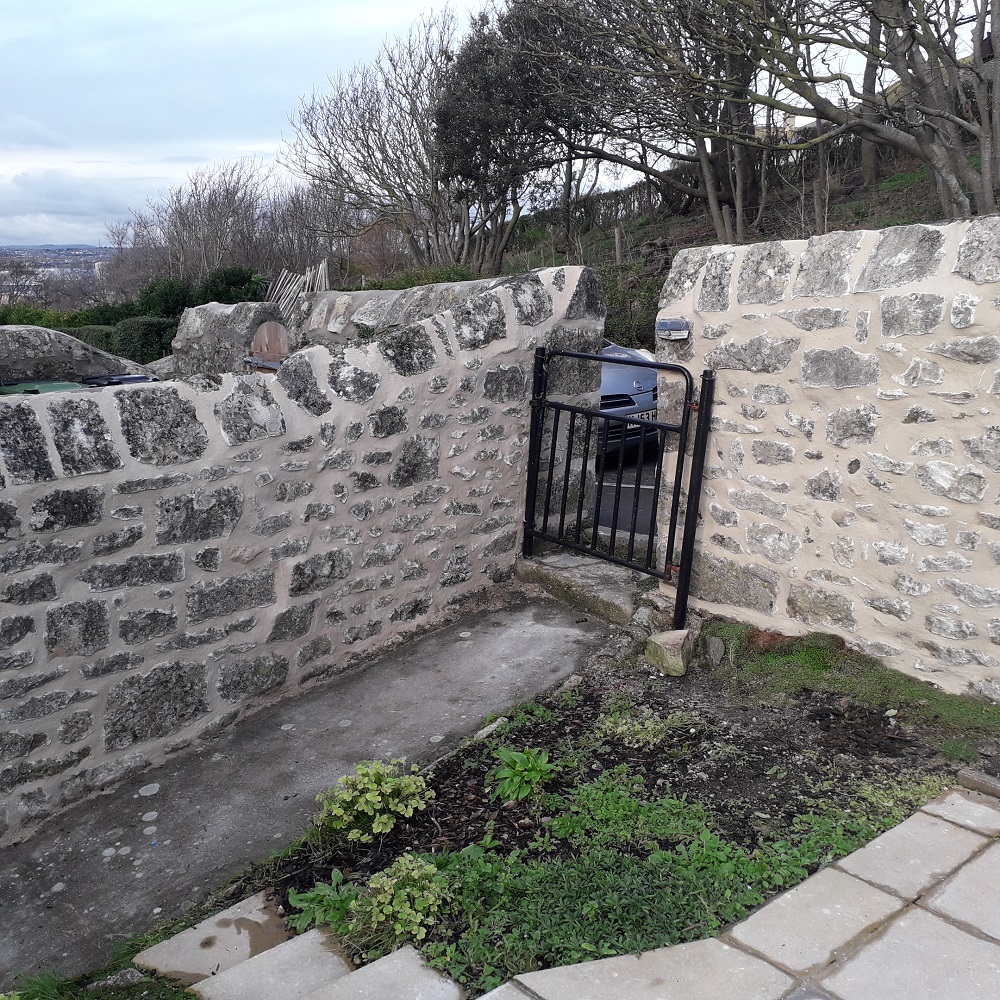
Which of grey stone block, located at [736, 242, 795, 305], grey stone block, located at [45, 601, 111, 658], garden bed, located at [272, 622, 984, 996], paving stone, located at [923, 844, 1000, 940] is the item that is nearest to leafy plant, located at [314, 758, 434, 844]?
garden bed, located at [272, 622, 984, 996]

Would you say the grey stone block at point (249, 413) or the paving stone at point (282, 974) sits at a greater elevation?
the grey stone block at point (249, 413)

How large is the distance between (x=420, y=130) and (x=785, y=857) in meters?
17.3

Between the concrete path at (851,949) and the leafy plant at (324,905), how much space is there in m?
0.62

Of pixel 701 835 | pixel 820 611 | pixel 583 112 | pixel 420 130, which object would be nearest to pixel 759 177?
pixel 583 112

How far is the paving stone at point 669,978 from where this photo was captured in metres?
1.86

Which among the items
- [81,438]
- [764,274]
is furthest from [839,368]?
[81,438]

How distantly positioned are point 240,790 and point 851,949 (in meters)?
2.21

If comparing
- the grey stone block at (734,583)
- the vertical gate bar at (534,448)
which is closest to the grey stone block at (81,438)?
the vertical gate bar at (534,448)

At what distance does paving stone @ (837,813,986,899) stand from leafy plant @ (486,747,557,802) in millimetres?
975

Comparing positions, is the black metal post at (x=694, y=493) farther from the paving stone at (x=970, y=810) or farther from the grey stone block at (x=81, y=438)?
the grey stone block at (x=81, y=438)

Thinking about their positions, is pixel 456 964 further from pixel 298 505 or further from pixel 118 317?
pixel 118 317

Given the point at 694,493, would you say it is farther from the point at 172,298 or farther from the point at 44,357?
the point at 172,298

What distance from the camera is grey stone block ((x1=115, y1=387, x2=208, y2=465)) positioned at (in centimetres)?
309

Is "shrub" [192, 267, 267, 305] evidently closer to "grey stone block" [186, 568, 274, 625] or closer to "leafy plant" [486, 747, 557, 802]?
"grey stone block" [186, 568, 274, 625]
